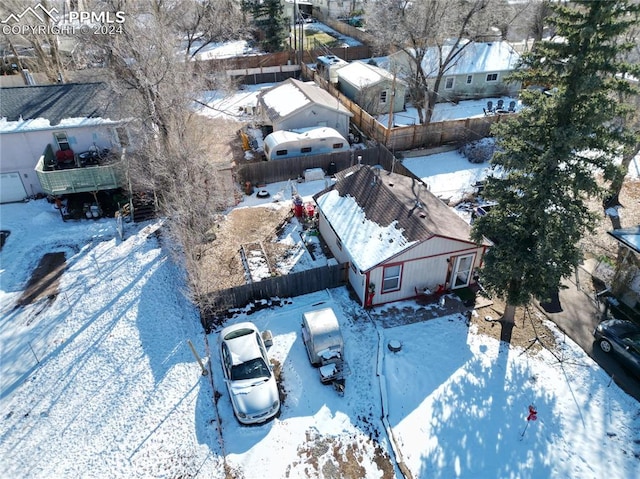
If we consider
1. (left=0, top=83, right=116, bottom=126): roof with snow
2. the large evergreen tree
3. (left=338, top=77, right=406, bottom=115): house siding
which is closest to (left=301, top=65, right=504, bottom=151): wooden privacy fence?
(left=338, top=77, right=406, bottom=115): house siding

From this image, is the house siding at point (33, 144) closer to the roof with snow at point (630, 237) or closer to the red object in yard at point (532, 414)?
the red object in yard at point (532, 414)

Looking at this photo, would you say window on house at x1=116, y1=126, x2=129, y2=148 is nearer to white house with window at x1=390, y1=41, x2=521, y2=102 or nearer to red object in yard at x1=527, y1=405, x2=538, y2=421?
white house with window at x1=390, y1=41, x2=521, y2=102

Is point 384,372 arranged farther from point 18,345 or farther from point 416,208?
point 18,345

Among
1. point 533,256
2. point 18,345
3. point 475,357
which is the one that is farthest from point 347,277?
point 18,345

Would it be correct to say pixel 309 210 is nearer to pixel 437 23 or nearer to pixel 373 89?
pixel 373 89

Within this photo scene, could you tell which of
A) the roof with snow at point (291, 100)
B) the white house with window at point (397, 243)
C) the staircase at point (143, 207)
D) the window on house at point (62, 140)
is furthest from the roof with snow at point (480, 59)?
the window on house at point (62, 140)
